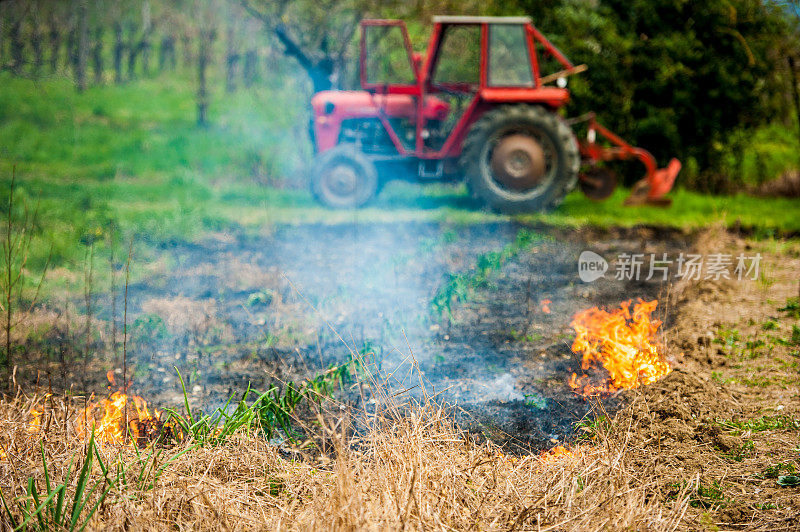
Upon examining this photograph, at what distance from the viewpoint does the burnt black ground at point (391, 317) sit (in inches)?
149

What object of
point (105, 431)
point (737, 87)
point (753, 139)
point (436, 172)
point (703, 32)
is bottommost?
point (105, 431)

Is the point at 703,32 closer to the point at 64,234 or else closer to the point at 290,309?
the point at 290,309

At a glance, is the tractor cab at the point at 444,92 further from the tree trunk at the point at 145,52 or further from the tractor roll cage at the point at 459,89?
the tree trunk at the point at 145,52

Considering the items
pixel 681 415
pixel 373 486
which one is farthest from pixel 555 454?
pixel 373 486

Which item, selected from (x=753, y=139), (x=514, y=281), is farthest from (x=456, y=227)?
(x=753, y=139)

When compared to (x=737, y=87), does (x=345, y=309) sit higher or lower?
lower

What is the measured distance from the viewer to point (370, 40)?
34.4 feet

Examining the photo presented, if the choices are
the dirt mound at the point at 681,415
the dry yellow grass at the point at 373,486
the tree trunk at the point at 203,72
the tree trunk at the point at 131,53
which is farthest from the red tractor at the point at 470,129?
the tree trunk at the point at 131,53

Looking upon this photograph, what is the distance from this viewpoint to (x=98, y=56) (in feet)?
41.4

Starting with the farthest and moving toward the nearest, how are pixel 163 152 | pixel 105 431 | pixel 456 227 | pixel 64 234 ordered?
pixel 163 152, pixel 456 227, pixel 64 234, pixel 105 431

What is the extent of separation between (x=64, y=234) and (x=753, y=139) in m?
9.82

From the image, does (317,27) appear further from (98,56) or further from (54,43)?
(54,43)

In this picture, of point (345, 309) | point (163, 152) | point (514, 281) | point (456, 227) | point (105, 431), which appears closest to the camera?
point (105, 431)

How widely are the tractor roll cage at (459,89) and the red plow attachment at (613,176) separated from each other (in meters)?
0.72
